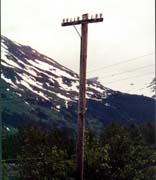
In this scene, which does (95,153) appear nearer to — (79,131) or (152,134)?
(79,131)

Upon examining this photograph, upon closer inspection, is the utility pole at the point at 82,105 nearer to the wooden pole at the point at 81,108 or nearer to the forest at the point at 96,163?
the wooden pole at the point at 81,108

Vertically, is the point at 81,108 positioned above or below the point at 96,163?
above

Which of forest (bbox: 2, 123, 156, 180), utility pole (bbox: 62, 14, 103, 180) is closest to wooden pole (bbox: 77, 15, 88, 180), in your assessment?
utility pole (bbox: 62, 14, 103, 180)

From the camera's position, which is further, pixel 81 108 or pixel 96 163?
pixel 96 163

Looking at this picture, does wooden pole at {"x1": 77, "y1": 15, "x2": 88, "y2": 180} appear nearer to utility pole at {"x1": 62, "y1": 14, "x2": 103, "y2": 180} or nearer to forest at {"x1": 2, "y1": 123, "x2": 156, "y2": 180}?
utility pole at {"x1": 62, "y1": 14, "x2": 103, "y2": 180}

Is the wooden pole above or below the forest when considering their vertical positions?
above

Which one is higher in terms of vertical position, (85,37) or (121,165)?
(85,37)

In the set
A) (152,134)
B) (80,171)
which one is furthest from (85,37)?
(152,134)

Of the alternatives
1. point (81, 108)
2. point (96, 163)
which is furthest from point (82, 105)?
point (96, 163)

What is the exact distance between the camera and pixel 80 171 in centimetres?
2448

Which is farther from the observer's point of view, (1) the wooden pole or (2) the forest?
(2) the forest

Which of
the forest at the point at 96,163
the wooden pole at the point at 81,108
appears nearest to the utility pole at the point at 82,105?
the wooden pole at the point at 81,108

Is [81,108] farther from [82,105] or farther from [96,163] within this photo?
[96,163]

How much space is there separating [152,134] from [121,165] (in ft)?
237
